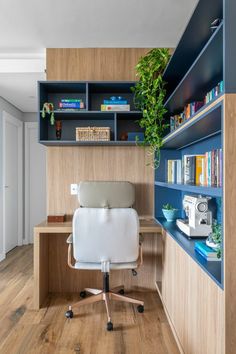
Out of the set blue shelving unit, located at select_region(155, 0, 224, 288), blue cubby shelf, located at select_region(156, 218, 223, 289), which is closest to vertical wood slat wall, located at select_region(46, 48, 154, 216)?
blue shelving unit, located at select_region(155, 0, 224, 288)

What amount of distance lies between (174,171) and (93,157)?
0.85 meters

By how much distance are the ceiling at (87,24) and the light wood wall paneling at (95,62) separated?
0.07 meters

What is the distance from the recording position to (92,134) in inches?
106

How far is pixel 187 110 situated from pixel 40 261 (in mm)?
1842

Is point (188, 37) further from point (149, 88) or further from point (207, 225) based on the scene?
point (207, 225)

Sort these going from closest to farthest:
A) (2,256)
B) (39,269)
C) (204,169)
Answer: (204,169)
(39,269)
(2,256)

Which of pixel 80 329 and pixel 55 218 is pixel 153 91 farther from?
pixel 80 329

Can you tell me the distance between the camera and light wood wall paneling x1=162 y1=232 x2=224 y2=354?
121cm

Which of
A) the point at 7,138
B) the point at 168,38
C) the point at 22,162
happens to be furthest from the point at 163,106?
the point at 22,162

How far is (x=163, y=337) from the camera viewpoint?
2.08 metres

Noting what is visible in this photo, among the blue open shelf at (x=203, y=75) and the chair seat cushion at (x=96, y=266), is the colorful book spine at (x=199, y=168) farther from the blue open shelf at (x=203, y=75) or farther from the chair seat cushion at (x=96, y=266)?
the chair seat cushion at (x=96, y=266)

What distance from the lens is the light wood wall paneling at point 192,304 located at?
121 cm

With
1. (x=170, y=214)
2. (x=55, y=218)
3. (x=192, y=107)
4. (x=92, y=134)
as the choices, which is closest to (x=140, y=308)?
(x=170, y=214)

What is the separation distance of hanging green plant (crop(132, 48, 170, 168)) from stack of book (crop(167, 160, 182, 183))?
229 mm
